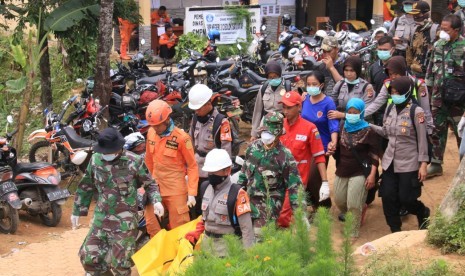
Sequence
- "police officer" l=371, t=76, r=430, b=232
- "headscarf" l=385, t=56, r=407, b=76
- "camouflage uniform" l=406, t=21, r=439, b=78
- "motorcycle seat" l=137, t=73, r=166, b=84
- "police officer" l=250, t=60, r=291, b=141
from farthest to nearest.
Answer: "motorcycle seat" l=137, t=73, r=166, b=84 < "camouflage uniform" l=406, t=21, r=439, b=78 < "police officer" l=250, t=60, r=291, b=141 < "headscarf" l=385, t=56, r=407, b=76 < "police officer" l=371, t=76, r=430, b=232

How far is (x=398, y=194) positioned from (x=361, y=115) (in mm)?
901

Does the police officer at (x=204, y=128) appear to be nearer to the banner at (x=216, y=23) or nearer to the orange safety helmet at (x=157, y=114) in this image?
the orange safety helmet at (x=157, y=114)

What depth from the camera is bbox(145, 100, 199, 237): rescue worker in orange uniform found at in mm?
7703

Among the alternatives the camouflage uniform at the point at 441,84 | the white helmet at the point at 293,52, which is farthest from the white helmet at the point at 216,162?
the white helmet at the point at 293,52

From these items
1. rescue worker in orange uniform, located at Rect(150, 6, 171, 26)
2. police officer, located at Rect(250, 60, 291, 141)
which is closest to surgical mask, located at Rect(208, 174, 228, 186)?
police officer, located at Rect(250, 60, 291, 141)

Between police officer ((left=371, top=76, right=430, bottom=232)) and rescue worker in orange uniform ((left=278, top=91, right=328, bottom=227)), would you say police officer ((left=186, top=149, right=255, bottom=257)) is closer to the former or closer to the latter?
rescue worker in orange uniform ((left=278, top=91, right=328, bottom=227))

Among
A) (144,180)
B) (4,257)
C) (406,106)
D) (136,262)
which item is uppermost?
(406,106)

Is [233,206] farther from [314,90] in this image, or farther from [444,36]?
[444,36]

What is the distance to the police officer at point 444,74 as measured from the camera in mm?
9352

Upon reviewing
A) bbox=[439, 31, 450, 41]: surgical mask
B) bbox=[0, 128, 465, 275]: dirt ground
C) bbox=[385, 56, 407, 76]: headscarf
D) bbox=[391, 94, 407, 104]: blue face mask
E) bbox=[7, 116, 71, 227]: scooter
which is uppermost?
bbox=[439, 31, 450, 41]: surgical mask

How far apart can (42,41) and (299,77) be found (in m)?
4.20

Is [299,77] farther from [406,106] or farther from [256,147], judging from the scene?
[256,147]

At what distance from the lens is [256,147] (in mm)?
6969

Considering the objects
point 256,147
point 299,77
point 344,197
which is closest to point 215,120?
point 256,147
